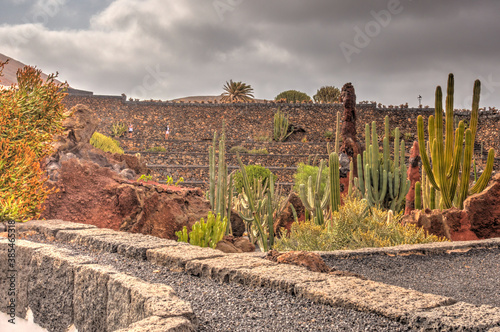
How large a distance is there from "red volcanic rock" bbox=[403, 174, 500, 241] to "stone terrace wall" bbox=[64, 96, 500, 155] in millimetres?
24469

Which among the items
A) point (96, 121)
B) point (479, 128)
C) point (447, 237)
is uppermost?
point (479, 128)

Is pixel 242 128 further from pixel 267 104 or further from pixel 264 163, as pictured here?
pixel 264 163

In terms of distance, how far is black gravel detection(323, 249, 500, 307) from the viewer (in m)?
4.29

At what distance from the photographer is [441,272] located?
195 inches

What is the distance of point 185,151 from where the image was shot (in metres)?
25.0

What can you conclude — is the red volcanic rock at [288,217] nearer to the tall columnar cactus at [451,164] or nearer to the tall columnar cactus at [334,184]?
the tall columnar cactus at [334,184]

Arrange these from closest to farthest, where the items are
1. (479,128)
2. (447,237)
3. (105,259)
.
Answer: (105,259), (447,237), (479,128)

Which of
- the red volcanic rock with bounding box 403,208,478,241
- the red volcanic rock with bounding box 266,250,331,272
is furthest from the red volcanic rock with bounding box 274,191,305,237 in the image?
the red volcanic rock with bounding box 266,250,331,272

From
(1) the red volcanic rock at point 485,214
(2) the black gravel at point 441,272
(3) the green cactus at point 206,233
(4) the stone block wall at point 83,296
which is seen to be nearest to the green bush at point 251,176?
(1) the red volcanic rock at point 485,214

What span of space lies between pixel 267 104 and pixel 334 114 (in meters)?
4.78

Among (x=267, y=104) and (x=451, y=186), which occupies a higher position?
(x=267, y=104)

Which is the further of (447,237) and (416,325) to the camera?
(447,237)

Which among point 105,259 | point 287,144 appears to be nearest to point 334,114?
point 287,144

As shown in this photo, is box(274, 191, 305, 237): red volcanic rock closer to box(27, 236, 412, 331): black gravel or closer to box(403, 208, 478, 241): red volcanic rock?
box(403, 208, 478, 241): red volcanic rock
